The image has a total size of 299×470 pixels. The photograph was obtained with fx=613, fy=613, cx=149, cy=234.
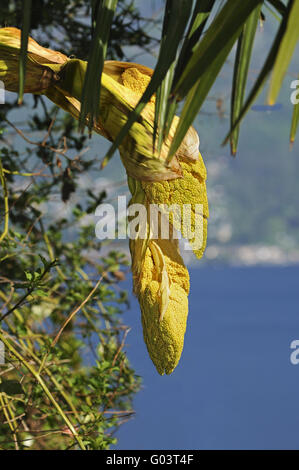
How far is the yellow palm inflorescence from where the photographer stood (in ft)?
1.93

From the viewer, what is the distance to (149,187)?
1.99 ft

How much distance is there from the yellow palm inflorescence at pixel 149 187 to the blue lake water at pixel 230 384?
73 centimetres

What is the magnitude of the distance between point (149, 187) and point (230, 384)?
4417mm

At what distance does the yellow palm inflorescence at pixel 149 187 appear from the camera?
1.93ft

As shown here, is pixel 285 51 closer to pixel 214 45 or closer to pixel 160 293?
pixel 214 45

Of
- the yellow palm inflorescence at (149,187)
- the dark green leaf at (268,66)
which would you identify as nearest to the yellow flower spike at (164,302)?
the yellow palm inflorescence at (149,187)

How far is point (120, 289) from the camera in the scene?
1.78 metres

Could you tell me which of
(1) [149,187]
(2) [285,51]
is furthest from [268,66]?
(1) [149,187]

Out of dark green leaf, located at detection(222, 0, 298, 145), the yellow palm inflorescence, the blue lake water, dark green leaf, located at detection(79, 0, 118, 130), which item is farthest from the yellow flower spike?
the blue lake water

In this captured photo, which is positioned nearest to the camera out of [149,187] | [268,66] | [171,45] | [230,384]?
[268,66]

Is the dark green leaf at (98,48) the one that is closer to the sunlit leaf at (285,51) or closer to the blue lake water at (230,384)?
the sunlit leaf at (285,51)

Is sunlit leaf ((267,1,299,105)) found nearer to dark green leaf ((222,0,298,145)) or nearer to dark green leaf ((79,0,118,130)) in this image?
dark green leaf ((222,0,298,145))

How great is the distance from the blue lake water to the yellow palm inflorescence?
2.38 feet
